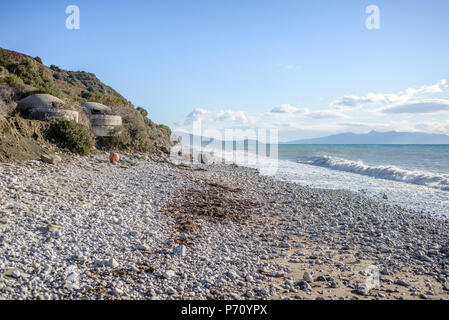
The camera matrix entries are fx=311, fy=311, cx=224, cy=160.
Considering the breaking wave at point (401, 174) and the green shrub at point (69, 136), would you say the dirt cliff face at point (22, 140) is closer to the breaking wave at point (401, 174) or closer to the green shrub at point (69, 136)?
the green shrub at point (69, 136)

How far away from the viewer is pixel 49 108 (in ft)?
44.4

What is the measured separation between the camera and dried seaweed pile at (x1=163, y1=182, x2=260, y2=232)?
723cm

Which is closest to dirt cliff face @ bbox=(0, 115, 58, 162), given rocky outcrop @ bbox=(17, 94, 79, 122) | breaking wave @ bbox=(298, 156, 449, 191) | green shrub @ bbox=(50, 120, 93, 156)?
green shrub @ bbox=(50, 120, 93, 156)

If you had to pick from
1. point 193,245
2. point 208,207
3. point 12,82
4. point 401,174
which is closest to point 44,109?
point 12,82

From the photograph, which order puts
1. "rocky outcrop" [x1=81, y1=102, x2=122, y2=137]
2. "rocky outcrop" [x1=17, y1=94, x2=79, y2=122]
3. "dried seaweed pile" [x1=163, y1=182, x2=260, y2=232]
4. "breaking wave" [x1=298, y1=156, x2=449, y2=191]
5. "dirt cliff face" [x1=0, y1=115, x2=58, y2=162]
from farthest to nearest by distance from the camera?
"breaking wave" [x1=298, y1=156, x2=449, y2=191] < "rocky outcrop" [x1=81, y1=102, x2=122, y2=137] < "rocky outcrop" [x1=17, y1=94, x2=79, y2=122] < "dirt cliff face" [x1=0, y1=115, x2=58, y2=162] < "dried seaweed pile" [x1=163, y1=182, x2=260, y2=232]

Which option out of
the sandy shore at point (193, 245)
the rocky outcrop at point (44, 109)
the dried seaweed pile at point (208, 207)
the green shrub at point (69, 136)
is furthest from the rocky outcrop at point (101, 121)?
the dried seaweed pile at point (208, 207)

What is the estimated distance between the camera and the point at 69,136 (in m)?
12.6

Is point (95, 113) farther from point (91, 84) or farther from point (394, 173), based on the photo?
point (91, 84)

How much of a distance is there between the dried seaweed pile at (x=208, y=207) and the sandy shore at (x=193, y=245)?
0.05 metres

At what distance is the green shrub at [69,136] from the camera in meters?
12.6

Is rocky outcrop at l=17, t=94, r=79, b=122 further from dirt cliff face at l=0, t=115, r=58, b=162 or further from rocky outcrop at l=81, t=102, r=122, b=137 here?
rocky outcrop at l=81, t=102, r=122, b=137

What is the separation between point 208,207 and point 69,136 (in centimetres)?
750

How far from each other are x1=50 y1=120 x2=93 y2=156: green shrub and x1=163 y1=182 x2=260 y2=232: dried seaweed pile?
219 inches
